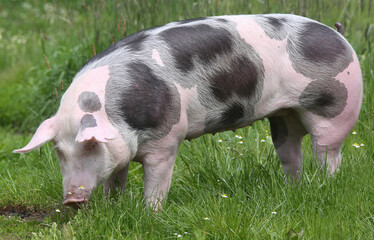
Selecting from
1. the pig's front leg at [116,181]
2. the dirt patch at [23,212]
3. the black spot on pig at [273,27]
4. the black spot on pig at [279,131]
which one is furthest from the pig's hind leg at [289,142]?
the dirt patch at [23,212]

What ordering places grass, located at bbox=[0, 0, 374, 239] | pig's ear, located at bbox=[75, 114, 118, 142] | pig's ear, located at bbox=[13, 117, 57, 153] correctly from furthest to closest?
1. grass, located at bbox=[0, 0, 374, 239]
2. pig's ear, located at bbox=[13, 117, 57, 153]
3. pig's ear, located at bbox=[75, 114, 118, 142]

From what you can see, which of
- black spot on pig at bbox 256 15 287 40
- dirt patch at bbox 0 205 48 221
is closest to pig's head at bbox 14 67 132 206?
dirt patch at bbox 0 205 48 221

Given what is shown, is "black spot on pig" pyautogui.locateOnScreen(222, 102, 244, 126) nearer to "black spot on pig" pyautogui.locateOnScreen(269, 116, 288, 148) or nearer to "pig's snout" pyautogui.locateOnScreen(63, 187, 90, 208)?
"black spot on pig" pyautogui.locateOnScreen(269, 116, 288, 148)

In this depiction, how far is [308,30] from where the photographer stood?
3947 millimetres

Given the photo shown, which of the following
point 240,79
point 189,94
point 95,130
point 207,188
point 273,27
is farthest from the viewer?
point 207,188

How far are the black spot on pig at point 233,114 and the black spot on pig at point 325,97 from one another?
36 cm

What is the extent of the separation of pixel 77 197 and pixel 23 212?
1.04m

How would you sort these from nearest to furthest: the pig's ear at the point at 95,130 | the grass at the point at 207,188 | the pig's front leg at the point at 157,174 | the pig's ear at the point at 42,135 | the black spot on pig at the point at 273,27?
the pig's ear at the point at 95,130
the pig's ear at the point at 42,135
the grass at the point at 207,188
the pig's front leg at the point at 157,174
the black spot on pig at the point at 273,27

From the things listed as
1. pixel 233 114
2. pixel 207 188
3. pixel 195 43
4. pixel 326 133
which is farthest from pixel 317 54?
pixel 207 188

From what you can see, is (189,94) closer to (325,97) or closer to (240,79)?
(240,79)

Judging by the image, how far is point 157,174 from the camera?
366 cm

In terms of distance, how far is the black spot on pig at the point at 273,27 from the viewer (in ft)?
12.7

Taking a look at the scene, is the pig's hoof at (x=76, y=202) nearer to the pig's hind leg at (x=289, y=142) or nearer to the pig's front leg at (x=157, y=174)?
the pig's front leg at (x=157, y=174)

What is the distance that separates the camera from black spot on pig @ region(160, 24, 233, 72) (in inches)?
145
